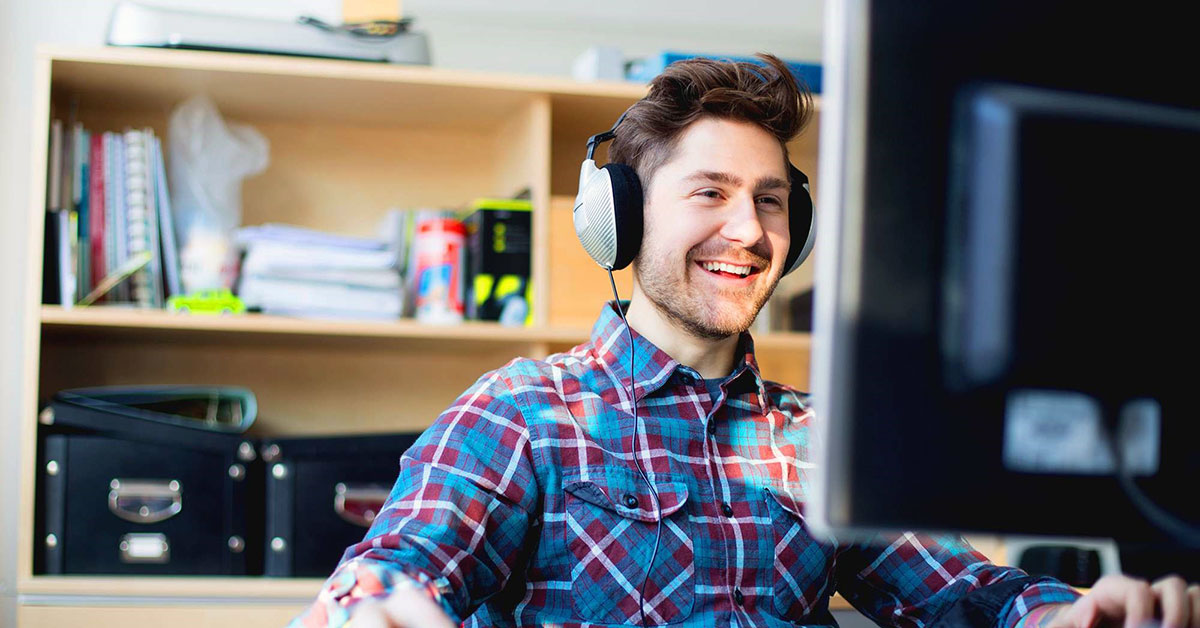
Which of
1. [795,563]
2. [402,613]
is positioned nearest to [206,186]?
→ [795,563]

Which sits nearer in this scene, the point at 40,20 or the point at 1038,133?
the point at 1038,133

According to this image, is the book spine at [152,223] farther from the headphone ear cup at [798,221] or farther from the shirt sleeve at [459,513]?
the headphone ear cup at [798,221]

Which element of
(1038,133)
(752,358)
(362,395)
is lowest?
(362,395)

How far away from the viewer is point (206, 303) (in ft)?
5.96

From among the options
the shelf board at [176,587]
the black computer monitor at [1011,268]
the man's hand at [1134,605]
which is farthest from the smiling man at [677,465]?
the shelf board at [176,587]

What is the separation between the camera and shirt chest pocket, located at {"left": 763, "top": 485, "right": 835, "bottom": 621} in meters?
1.16

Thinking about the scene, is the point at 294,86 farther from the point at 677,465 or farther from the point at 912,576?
the point at 912,576

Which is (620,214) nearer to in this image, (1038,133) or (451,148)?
(1038,133)

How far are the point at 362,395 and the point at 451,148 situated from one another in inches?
19.0

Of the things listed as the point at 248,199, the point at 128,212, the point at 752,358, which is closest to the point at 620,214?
the point at 752,358

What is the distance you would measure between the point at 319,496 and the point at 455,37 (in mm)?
852

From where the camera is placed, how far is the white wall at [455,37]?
1.96 meters

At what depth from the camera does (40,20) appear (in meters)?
2.00

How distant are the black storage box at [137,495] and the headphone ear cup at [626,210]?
855 millimetres
